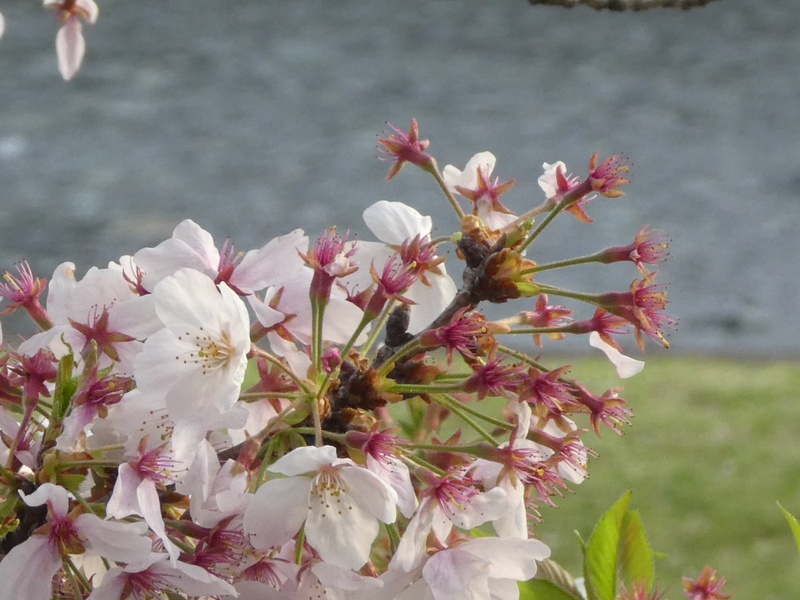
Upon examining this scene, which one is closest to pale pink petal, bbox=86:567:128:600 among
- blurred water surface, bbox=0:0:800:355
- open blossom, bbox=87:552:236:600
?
open blossom, bbox=87:552:236:600

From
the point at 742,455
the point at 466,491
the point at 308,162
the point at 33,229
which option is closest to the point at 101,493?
the point at 466,491

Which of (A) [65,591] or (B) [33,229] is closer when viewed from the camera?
(A) [65,591]

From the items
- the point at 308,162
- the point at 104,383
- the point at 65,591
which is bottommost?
the point at 308,162

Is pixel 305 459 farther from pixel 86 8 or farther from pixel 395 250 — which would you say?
pixel 86 8

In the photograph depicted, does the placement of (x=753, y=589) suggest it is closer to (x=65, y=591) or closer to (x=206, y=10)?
(x=65, y=591)

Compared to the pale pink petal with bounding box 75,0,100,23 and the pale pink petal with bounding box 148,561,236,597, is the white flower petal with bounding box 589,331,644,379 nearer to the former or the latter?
the pale pink petal with bounding box 148,561,236,597
